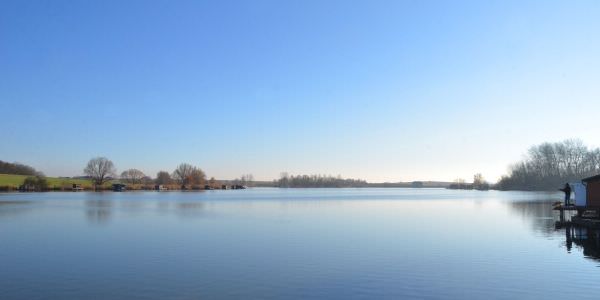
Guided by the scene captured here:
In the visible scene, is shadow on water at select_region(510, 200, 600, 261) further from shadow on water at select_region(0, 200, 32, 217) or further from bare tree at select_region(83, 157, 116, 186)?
bare tree at select_region(83, 157, 116, 186)

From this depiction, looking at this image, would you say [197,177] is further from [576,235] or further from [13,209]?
[576,235]

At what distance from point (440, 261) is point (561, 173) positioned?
475 ft

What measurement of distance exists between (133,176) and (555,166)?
14467cm

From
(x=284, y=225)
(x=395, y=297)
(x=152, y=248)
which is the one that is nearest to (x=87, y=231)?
(x=152, y=248)

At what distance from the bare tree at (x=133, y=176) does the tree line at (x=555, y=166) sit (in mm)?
134500

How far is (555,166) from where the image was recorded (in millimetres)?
145125

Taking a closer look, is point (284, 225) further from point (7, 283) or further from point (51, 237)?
point (7, 283)

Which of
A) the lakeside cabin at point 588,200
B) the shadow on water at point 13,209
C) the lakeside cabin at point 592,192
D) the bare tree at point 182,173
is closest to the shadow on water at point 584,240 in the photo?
the lakeside cabin at point 588,200

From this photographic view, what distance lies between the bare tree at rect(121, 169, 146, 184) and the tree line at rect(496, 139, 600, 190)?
134500 millimetres

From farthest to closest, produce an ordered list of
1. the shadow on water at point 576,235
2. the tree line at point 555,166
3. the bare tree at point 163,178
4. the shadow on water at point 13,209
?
the bare tree at point 163,178 → the tree line at point 555,166 → the shadow on water at point 13,209 → the shadow on water at point 576,235

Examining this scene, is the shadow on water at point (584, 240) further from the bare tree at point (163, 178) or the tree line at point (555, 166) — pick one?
the bare tree at point (163, 178)

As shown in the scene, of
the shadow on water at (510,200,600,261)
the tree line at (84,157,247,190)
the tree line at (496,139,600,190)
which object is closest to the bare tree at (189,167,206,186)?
the tree line at (84,157,247,190)

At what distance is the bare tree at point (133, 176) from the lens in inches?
7124

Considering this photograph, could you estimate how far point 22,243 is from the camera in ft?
75.4
